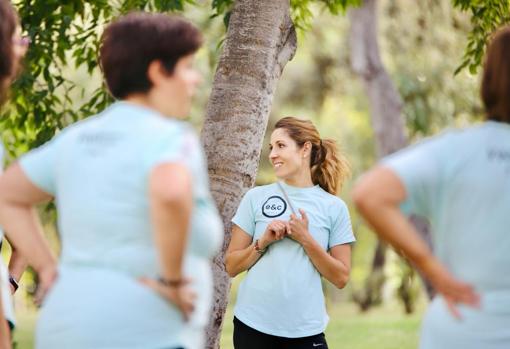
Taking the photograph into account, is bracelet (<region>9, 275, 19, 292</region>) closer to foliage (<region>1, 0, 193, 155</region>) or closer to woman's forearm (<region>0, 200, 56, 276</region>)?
woman's forearm (<region>0, 200, 56, 276</region>)

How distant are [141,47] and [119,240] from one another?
63 cm

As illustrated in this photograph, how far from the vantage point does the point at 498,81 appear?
372 centimetres

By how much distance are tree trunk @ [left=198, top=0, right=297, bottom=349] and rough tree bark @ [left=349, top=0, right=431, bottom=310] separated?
12005mm

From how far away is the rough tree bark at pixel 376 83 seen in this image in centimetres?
1964

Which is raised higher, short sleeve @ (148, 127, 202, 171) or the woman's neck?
the woman's neck

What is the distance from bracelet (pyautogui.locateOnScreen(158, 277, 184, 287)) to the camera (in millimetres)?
3469

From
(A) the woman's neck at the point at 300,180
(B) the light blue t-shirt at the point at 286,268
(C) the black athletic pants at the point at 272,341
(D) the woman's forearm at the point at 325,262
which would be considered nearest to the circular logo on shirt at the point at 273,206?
(B) the light blue t-shirt at the point at 286,268

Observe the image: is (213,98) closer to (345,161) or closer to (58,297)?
(345,161)

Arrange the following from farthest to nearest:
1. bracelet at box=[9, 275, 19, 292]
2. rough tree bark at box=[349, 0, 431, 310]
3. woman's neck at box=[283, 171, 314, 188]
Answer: rough tree bark at box=[349, 0, 431, 310] → woman's neck at box=[283, 171, 314, 188] → bracelet at box=[9, 275, 19, 292]

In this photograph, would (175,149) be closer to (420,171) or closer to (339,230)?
(420,171)

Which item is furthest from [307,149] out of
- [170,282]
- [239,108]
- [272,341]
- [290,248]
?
[170,282]

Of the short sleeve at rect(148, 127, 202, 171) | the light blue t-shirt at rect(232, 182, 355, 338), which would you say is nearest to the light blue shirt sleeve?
the short sleeve at rect(148, 127, 202, 171)

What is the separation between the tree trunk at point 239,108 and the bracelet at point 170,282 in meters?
3.91

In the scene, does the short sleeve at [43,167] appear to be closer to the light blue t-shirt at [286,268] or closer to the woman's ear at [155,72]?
the woman's ear at [155,72]
